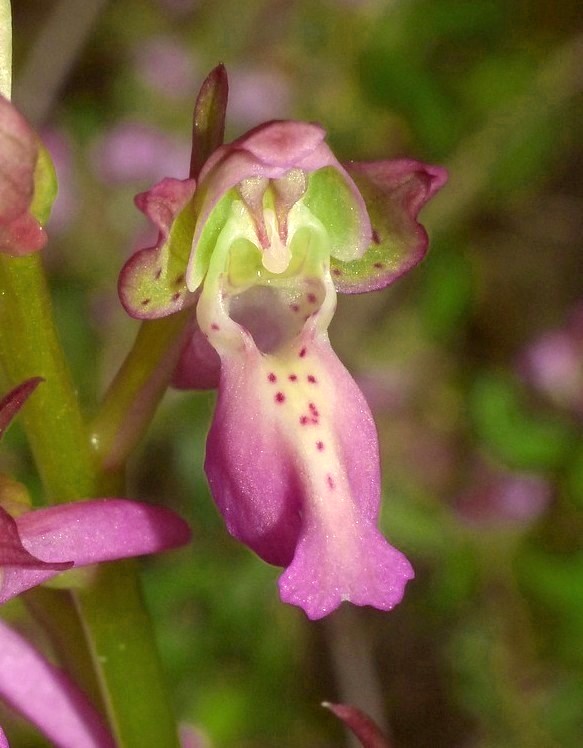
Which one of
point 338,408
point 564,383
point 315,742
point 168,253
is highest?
point 168,253

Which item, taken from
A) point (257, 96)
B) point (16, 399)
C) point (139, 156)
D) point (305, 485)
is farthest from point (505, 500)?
point (16, 399)

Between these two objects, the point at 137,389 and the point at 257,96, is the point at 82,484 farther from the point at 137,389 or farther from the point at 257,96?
the point at 257,96

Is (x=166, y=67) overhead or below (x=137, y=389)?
below

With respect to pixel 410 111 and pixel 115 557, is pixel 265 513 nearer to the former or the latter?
pixel 115 557

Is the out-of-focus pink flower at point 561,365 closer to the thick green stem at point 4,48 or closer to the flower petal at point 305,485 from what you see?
the flower petal at point 305,485

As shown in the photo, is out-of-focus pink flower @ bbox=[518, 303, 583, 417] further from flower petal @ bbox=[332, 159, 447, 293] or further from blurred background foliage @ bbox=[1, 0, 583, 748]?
flower petal @ bbox=[332, 159, 447, 293]

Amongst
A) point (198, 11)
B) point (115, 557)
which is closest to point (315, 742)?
point (115, 557)

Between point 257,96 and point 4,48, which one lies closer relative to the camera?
point 4,48

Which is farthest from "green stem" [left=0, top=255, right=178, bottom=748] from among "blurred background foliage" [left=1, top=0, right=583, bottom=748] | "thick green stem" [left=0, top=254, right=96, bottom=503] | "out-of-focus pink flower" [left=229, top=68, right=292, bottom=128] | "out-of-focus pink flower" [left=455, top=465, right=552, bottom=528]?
"out-of-focus pink flower" [left=229, top=68, right=292, bottom=128]
